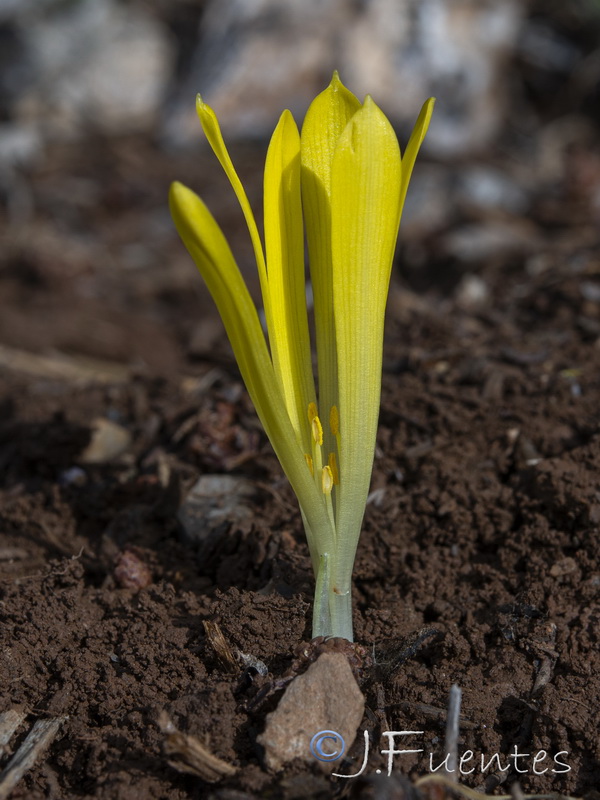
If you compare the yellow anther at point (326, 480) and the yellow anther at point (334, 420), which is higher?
the yellow anther at point (334, 420)

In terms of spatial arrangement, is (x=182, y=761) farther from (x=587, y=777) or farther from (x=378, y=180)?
(x=378, y=180)

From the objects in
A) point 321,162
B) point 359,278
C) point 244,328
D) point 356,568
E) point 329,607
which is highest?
point 321,162

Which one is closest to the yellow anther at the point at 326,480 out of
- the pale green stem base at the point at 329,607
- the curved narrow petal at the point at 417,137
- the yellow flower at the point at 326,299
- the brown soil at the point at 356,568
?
the yellow flower at the point at 326,299

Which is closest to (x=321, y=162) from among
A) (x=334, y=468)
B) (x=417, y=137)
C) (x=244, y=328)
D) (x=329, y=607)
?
(x=417, y=137)

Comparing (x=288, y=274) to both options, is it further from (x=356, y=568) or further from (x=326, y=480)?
(x=356, y=568)

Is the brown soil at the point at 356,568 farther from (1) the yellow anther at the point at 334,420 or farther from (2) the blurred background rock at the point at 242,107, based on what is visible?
(2) the blurred background rock at the point at 242,107

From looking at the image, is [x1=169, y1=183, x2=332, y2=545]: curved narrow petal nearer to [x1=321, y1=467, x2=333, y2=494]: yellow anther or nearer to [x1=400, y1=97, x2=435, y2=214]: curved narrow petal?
[x1=321, y1=467, x2=333, y2=494]: yellow anther

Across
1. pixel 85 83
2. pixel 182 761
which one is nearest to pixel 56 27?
pixel 85 83
